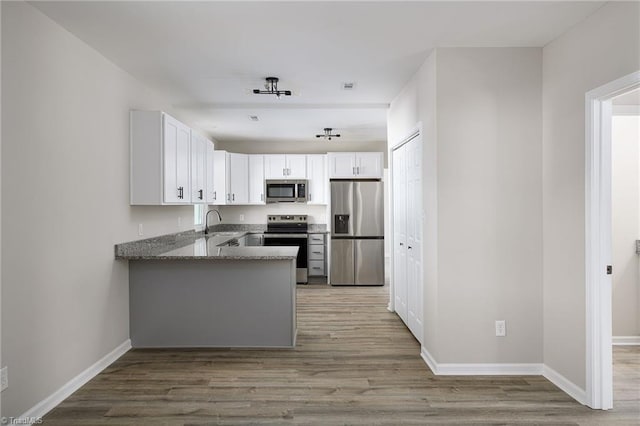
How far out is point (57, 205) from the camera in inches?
105

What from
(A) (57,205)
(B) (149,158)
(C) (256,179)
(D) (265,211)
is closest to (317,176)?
(C) (256,179)

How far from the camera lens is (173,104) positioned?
4828 mm

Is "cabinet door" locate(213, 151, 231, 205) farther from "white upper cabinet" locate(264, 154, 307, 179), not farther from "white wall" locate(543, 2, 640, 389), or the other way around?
"white wall" locate(543, 2, 640, 389)

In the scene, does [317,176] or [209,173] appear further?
[317,176]

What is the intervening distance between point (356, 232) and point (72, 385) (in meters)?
4.57

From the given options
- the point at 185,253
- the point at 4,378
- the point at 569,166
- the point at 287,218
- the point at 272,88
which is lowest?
the point at 4,378

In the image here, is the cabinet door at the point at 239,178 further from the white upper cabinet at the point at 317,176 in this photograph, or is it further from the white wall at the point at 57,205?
the white wall at the point at 57,205

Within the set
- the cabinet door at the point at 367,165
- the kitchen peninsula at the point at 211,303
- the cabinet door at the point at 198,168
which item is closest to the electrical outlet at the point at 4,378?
the kitchen peninsula at the point at 211,303

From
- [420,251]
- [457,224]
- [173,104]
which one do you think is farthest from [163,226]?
[457,224]

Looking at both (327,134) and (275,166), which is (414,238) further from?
Result: (275,166)

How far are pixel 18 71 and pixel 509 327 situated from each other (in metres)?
3.79

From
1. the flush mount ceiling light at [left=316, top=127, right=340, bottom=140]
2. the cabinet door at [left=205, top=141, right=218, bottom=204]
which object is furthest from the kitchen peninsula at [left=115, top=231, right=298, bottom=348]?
the flush mount ceiling light at [left=316, top=127, right=340, bottom=140]

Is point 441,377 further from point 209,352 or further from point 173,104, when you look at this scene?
point 173,104

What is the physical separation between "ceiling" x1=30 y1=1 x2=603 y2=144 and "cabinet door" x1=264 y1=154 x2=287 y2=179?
2628 millimetres
